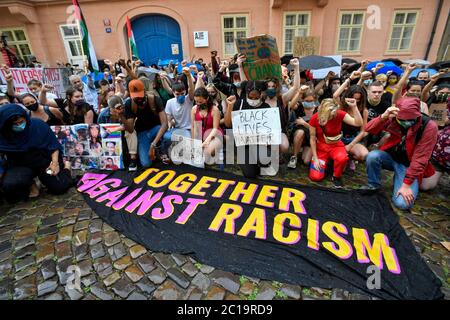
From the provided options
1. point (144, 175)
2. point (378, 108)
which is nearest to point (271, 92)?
point (378, 108)

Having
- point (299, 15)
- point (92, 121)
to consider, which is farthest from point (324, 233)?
point (299, 15)

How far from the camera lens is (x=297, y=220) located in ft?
9.82

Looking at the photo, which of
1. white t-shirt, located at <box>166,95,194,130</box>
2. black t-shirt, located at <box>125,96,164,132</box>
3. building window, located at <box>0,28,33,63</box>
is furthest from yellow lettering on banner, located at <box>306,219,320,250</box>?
building window, located at <box>0,28,33,63</box>

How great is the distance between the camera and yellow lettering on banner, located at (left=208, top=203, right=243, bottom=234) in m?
2.95

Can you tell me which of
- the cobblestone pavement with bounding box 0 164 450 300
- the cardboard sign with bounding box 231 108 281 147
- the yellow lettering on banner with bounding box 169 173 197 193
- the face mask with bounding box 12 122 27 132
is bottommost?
the cobblestone pavement with bounding box 0 164 450 300

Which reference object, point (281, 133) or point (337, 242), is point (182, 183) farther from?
point (337, 242)

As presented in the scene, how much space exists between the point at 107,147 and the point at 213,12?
441 inches

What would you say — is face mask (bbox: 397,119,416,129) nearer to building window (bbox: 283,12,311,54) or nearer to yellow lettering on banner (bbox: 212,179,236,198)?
yellow lettering on banner (bbox: 212,179,236,198)

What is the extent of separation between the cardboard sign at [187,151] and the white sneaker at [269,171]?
1133 mm

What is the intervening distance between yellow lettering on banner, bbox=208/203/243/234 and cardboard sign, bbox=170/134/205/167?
1.33 metres

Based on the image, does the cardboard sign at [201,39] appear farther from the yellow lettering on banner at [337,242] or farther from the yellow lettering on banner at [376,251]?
the yellow lettering on banner at [376,251]

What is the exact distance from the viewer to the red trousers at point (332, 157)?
379cm

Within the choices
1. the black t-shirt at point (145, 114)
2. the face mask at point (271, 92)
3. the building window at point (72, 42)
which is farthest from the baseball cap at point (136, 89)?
the building window at point (72, 42)

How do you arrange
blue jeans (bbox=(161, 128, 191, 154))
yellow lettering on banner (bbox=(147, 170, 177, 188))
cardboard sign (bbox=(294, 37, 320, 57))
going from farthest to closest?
cardboard sign (bbox=(294, 37, 320, 57)), blue jeans (bbox=(161, 128, 191, 154)), yellow lettering on banner (bbox=(147, 170, 177, 188))
